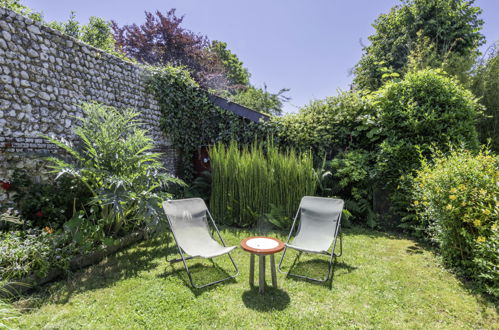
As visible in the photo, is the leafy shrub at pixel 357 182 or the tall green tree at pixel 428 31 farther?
the tall green tree at pixel 428 31

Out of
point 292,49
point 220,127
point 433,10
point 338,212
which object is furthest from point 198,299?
point 433,10

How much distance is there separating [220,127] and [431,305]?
6358mm

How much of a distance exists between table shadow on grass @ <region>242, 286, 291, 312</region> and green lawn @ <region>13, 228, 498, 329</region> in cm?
1

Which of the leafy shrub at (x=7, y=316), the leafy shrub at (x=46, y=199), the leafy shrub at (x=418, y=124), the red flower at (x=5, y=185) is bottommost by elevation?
the leafy shrub at (x=7, y=316)

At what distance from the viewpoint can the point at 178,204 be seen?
3977 mm

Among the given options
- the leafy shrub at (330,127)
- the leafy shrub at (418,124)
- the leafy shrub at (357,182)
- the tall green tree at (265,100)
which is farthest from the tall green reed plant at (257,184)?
the tall green tree at (265,100)

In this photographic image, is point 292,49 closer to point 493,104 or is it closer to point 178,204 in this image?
point 493,104

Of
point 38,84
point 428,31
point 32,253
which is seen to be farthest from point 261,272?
point 428,31

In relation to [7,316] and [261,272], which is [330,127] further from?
[7,316]

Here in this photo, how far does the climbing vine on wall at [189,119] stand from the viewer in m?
7.36

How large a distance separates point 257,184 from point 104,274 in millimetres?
3340

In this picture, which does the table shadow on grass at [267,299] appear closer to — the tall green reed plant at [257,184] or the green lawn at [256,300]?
the green lawn at [256,300]

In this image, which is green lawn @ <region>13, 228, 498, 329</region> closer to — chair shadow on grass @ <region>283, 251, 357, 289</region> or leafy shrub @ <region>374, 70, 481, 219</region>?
chair shadow on grass @ <region>283, 251, 357, 289</region>

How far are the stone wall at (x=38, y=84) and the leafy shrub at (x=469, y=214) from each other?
18.7ft
